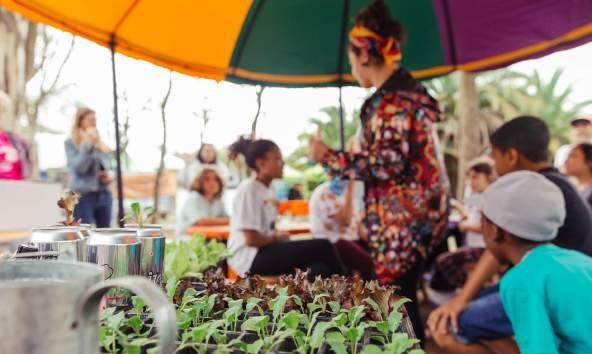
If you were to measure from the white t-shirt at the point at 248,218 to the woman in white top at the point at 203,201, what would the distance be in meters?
1.99

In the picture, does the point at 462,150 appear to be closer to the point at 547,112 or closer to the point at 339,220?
the point at 339,220

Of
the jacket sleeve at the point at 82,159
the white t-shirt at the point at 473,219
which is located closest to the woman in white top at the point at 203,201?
the jacket sleeve at the point at 82,159

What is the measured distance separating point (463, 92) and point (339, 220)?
238 inches

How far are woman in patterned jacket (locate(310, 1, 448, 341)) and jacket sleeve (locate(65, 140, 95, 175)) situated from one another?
11.1ft

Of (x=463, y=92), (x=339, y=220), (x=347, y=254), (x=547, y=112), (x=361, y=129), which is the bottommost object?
(x=347, y=254)

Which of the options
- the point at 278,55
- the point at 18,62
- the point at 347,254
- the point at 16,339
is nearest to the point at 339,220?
the point at 347,254

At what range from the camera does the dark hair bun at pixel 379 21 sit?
238 centimetres

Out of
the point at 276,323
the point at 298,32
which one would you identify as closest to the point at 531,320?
the point at 276,323

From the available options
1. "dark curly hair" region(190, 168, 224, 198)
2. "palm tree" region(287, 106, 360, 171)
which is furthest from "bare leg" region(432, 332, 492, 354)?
"palm tree" region(287, 106, 360, 171)

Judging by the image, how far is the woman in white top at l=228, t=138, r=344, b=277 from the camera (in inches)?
121

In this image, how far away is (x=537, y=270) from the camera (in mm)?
1558

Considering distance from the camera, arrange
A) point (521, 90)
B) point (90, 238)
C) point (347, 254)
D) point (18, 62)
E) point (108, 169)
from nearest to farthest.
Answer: point (90, 238) < point (347, 254) < point (108, 169) < point (18, 62) < point (521, 90)

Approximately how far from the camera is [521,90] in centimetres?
2430

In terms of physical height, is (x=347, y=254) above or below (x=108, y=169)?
below
